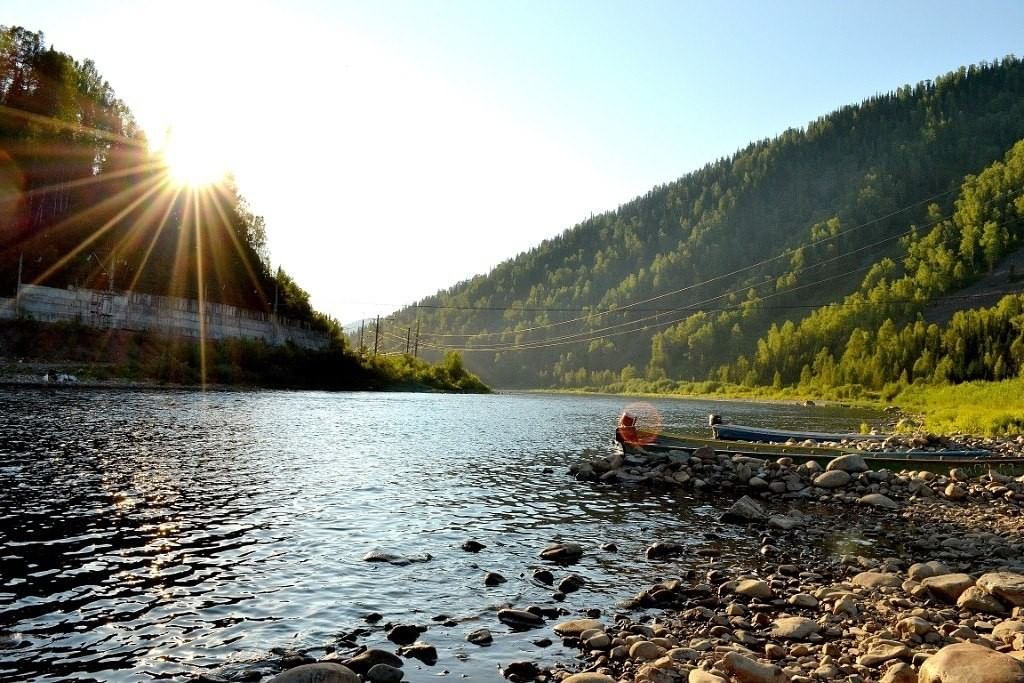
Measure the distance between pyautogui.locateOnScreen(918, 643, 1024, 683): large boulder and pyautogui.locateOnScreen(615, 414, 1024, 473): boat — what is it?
23.2 metres

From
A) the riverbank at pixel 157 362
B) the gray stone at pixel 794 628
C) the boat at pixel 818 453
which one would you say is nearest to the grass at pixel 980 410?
the boat at pixel 818 453

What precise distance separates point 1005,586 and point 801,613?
399cm

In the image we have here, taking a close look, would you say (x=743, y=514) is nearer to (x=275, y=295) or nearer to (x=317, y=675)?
(x=317, y=675)

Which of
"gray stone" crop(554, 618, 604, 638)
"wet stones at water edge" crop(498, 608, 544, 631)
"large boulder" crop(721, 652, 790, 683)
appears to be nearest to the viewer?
"large boulder" crop(721, 652, 790, 683)

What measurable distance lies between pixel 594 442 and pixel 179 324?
2902 inches

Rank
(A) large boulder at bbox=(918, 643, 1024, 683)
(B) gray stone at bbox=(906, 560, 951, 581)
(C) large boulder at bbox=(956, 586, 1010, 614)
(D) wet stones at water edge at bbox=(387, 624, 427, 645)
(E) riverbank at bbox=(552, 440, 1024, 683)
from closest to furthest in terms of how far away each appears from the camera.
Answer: (A) large boulder at bbox=(918, 643, 1024, 683) < (E) riverbank at bbox=(552, 440, 1024, 683) < (D) wet stones at water edge at bbox=(387, 624, 427, 645) < (C) large boulder at bbox=(956, 586, 1010, 614) < (B) gray stone at bbox=(906, 560, 951, 581)

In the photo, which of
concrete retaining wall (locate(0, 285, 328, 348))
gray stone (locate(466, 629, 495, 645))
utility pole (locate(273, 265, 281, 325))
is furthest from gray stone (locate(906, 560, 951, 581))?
utility pole (locate(273, 265, 281, 325))

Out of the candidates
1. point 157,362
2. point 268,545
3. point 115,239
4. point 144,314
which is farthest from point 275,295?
point 268,545

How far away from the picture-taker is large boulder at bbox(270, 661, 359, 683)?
821cm

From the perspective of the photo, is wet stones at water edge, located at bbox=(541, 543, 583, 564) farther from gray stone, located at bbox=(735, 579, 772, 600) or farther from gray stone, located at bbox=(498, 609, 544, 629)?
gray stone, located at bbox=(735, 579, 772, 600)

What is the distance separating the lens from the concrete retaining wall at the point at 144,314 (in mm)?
77938

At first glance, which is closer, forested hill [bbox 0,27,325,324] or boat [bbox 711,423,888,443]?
boat [bbox 711,423,888,443]

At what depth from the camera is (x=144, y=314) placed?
90.5m

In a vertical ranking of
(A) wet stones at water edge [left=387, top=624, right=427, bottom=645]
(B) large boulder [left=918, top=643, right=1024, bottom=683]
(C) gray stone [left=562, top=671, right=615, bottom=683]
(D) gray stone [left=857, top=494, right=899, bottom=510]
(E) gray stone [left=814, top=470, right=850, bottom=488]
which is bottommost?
(D) gray stone [left=857, top=494, right=899, bottom=510]
